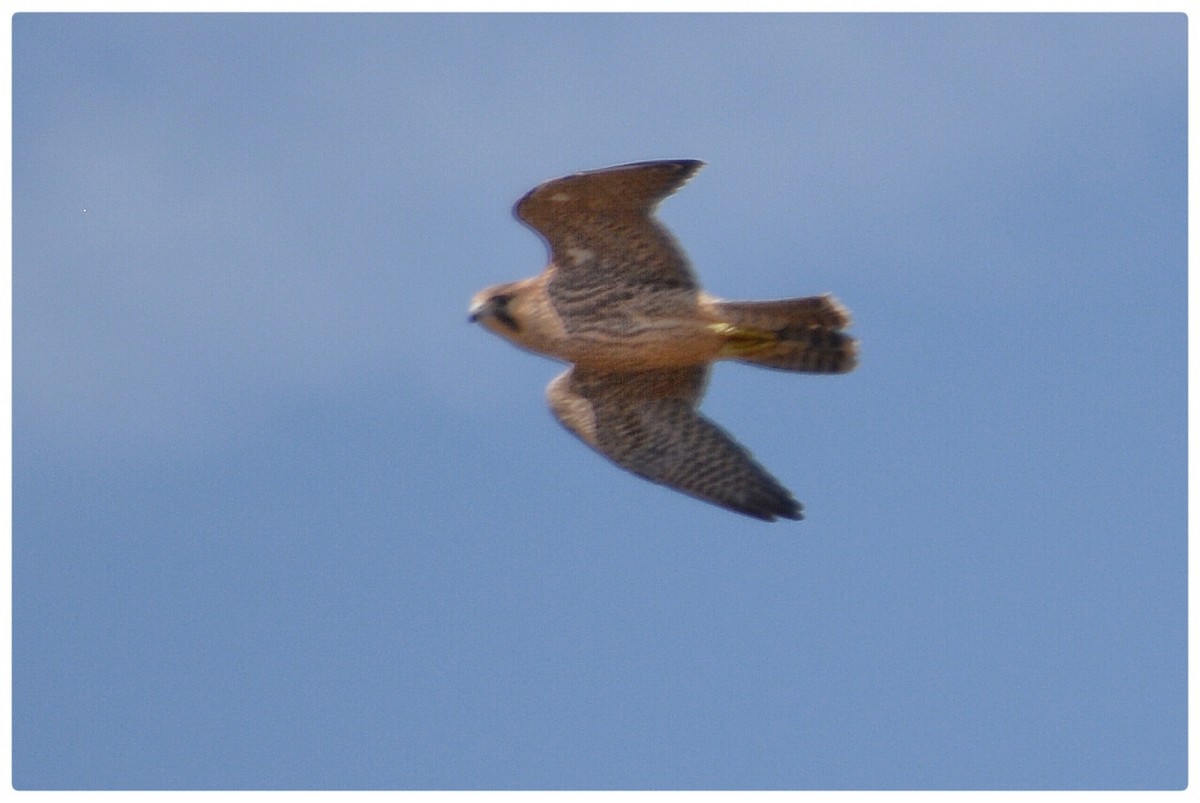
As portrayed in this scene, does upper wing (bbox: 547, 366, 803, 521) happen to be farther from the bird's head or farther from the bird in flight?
the bird's head

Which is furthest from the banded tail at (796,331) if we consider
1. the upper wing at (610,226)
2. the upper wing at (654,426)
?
the upper wing at (654,426)

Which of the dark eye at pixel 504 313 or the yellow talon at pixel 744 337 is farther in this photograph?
the dark eye at pixel 504 313

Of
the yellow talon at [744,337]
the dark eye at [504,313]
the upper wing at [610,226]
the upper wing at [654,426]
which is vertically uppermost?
the upper wing at [610,226]

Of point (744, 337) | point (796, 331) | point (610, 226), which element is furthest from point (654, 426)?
point (610, 226)

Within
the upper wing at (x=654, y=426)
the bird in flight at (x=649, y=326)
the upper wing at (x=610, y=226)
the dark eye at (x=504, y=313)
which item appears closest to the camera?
the upper wing at (x=610, y=226)

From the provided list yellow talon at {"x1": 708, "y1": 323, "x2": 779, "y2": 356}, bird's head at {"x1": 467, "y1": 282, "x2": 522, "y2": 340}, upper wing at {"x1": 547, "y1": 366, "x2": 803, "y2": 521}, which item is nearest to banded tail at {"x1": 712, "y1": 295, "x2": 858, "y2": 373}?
yellow talon at {"x1": 708, "y1": 323, "x2": 779, "y2": 356}

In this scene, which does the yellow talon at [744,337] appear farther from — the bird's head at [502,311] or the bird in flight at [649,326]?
the bird's head at [502,311]

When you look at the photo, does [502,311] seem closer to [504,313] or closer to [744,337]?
[504,313]

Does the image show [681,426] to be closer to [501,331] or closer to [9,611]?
[501,331]
